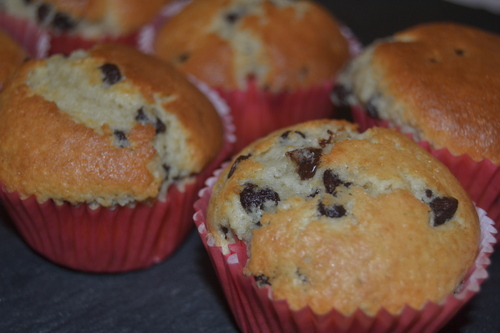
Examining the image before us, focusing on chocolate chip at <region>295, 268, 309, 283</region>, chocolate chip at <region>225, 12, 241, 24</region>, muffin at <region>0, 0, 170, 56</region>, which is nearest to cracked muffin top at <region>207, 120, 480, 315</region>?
chocolate chip at <region>295, 268, 309, 283</region>

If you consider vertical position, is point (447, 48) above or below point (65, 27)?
above

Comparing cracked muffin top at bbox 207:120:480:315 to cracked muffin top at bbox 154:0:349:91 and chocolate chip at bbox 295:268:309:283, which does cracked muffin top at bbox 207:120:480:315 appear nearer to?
chocolate chip at bbox 295:268:309:283

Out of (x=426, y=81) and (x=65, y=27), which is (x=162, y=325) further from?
(x=65, y=27)

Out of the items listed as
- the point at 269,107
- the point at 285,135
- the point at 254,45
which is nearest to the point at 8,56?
the point at 254,45

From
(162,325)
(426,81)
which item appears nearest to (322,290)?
(162,325)

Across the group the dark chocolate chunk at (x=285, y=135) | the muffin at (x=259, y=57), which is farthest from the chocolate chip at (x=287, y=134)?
the muffin at (x=259, y=57)

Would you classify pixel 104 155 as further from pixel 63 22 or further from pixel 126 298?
pixel 63 22

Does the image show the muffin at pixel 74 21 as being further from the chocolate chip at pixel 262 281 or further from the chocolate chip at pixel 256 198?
the chocolate chip at pixel 262 281
